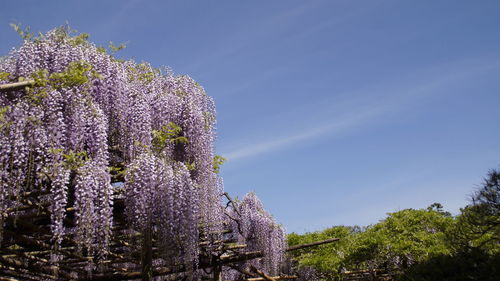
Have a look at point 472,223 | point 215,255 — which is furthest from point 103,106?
point 472,223

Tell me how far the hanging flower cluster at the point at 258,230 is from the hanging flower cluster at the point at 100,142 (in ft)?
9.44

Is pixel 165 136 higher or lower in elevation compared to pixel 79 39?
lower

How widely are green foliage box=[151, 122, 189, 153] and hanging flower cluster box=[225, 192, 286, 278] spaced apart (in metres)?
3.93

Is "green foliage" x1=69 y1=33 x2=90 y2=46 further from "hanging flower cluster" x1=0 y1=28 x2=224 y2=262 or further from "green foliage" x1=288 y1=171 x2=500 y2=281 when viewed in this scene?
"green foliage" x1=288 y1=171 x2=500 y2=281

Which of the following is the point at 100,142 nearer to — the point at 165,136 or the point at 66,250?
the point at 165,136

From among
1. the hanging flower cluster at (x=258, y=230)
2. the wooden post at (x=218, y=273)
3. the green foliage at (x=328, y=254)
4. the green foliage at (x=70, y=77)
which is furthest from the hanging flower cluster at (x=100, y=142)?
the green foliage at (x=328, y=254)

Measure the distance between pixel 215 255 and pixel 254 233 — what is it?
1.26m

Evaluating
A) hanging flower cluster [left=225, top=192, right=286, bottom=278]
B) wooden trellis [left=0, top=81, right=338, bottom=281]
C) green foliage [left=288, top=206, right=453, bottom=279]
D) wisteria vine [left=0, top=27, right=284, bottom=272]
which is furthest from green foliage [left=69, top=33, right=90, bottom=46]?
green foliage [left=288, top=206, right=453, bottom=279]

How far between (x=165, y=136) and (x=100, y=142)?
4.58 ft

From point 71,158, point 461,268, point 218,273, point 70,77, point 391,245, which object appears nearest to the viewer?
point 461,268

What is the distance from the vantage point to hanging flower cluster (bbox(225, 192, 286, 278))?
12.3 meters

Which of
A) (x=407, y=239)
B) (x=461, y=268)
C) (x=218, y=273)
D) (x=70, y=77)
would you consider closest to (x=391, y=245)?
(x=407, y=239)

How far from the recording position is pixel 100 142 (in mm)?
7250

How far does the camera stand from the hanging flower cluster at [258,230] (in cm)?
1230
